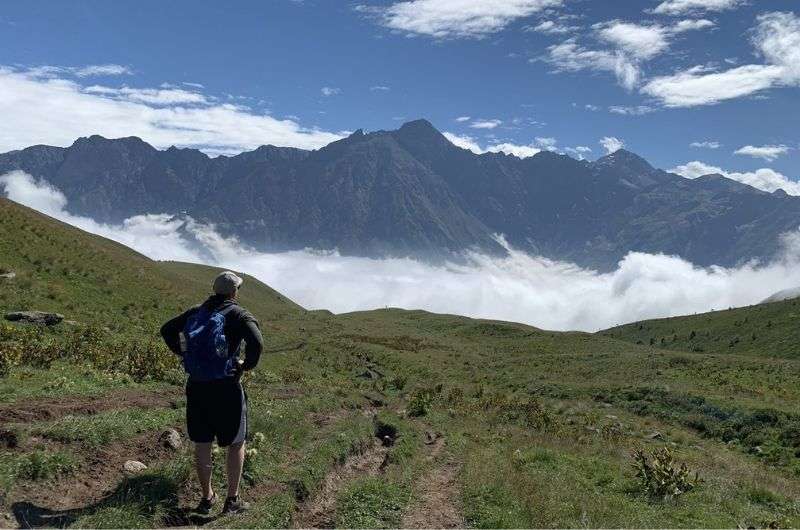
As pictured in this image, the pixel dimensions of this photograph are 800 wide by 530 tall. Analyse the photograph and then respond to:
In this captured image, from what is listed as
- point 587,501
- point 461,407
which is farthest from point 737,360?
point 587,501

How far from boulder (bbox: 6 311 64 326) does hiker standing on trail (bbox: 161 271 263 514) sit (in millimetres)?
19153

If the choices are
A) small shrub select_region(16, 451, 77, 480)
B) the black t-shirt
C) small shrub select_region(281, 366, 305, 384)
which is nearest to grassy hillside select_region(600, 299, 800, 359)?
small shrub select_region(281, 366, 305, 384)

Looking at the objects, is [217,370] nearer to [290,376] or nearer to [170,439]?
A: [170,439]

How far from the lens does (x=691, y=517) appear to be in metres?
10.8

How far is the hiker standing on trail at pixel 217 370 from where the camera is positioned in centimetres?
865

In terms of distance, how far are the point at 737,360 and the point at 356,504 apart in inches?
1904

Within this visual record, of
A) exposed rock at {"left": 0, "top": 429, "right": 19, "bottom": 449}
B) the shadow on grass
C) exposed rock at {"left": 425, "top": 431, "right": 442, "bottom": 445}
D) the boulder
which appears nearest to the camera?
the shadow on grass

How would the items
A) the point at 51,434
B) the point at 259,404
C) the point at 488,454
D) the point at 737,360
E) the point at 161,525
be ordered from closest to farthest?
1. the point at 161,525
2. the point at 51,434
3. the point at 488,454
4. the point at 259,404
5. the point at 737,360

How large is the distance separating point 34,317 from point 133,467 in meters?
17.9

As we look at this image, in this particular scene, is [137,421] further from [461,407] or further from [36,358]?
[461,407]

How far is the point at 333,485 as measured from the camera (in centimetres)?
1196

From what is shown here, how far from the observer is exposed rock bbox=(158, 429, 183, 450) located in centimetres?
1144

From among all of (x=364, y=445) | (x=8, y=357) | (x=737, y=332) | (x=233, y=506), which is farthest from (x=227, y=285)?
(x=737, y=332)

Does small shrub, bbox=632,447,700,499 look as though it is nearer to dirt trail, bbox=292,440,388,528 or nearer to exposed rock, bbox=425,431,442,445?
dirt trail, bbox=292,440,388,528
